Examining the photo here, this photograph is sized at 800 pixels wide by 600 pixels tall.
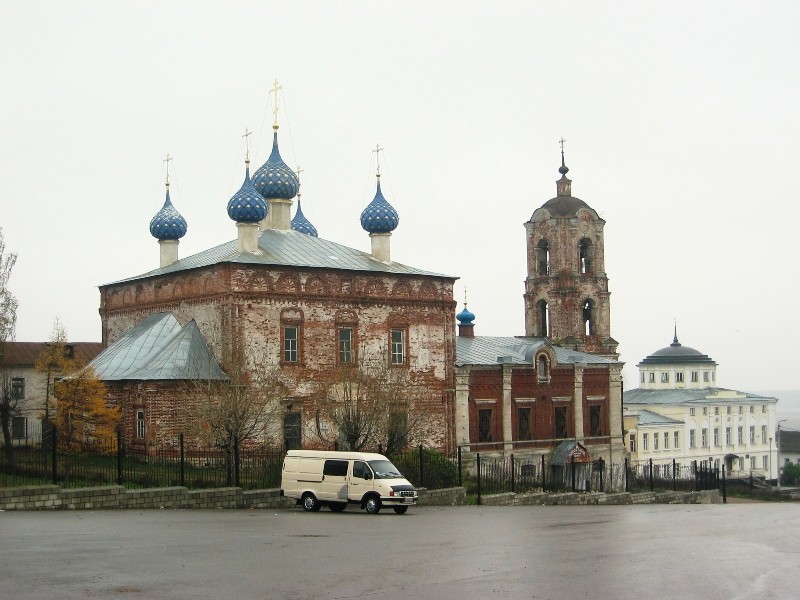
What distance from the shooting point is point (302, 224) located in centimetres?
4397

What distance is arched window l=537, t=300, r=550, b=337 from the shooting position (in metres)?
52.7

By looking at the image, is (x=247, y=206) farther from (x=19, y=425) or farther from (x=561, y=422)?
(x=19, y=425)

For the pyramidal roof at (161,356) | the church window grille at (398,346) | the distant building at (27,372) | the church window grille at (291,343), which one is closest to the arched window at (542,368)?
the church window grille at (398,346)

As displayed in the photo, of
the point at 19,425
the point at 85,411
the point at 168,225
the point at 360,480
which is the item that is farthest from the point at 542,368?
the point at 360,480

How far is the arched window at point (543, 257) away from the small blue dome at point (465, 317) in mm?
5568

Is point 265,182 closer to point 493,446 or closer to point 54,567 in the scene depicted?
point 493,446

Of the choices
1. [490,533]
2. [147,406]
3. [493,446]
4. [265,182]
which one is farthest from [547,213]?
[490,533]

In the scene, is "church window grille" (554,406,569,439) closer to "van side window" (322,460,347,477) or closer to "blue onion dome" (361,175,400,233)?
"blue onion dome" (361,175,400,233)

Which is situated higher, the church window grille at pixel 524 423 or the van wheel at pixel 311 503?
the church window grille at pixel 524 423

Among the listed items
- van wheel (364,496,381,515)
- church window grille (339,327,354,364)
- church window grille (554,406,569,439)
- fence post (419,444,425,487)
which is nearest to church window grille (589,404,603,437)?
church window grille (554,406,569,439)

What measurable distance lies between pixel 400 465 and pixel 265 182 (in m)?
13.0

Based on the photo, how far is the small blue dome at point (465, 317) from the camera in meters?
48.4

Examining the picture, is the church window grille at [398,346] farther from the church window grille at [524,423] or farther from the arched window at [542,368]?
the arched window at [542,368]

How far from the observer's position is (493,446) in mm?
42000
